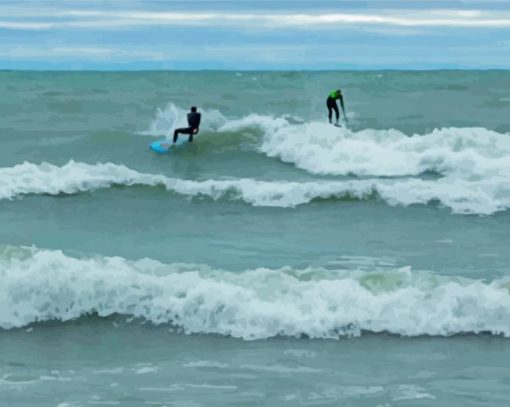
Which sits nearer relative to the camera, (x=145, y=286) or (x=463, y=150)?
(x=145, y=286)

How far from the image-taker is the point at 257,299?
977 centimetres

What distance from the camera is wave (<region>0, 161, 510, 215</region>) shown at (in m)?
17.2

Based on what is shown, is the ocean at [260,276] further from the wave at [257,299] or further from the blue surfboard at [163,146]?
the blue surfboard at [163,146]

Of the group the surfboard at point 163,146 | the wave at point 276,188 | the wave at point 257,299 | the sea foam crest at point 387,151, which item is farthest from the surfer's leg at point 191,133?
the wave at point 257,299

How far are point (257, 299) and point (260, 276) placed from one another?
2.41ft

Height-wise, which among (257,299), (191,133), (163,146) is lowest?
(257,299)

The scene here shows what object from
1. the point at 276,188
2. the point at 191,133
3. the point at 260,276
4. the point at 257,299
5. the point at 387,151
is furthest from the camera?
the point at 191,133

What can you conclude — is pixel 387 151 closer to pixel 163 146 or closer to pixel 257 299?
pixel 163 146

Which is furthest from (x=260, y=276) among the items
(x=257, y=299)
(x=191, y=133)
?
(x=191, y=133)

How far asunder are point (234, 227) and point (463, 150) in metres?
10.9

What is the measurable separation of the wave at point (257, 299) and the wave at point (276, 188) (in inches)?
257

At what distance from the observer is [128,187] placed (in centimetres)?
1878

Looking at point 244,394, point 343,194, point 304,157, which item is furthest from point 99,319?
point 304,157

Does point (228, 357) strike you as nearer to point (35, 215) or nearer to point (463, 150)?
point (35, 215)
